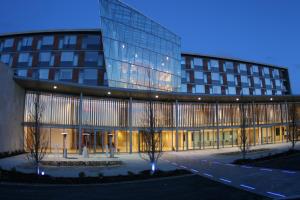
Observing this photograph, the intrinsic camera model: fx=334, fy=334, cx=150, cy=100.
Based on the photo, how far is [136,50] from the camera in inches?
1811

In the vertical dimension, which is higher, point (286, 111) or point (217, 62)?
point (217, 62)

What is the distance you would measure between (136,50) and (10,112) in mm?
20610

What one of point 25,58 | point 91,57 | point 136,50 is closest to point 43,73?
point 25,58

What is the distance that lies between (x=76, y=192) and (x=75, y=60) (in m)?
35.5

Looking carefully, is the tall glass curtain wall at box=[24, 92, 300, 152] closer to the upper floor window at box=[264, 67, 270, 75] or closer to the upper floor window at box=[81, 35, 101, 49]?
the upper floor window at box=[81, 35, 101, 49]

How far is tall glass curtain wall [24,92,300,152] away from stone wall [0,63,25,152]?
1.29m

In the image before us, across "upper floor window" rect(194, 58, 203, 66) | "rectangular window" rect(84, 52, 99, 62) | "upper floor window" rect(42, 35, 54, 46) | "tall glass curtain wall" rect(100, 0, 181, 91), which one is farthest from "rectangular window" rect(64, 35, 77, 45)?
"upper floor window" rect(194, 58, 203, 66)

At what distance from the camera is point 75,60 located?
47812 millimetres

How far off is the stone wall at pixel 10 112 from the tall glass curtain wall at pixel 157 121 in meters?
1.29

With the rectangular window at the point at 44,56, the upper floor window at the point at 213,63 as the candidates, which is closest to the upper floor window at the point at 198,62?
the upper floor window at the point at 213,63

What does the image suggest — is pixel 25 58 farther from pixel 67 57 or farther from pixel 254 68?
pixel 254 68

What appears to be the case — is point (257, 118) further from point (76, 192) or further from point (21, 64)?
point (76, 192)

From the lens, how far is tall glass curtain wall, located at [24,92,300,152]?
36500 mm

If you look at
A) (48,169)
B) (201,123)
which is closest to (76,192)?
(48,169)
